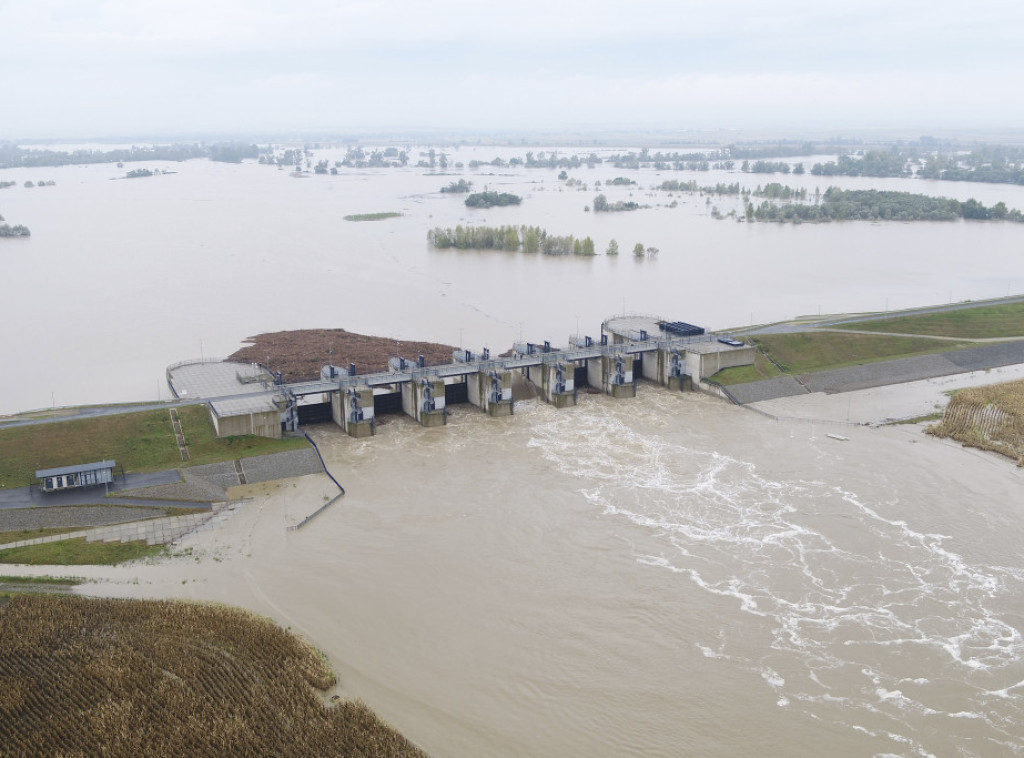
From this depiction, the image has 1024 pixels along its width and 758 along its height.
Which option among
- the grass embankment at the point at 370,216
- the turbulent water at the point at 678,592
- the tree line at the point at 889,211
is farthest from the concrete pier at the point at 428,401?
the tree line at the point at 889,211

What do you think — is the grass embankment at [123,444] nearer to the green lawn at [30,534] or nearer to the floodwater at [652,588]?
the floodwater at [652,588]

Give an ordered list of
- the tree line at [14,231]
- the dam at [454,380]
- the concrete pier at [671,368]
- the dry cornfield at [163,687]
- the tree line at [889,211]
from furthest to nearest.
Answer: the tree line at [889,211], the tree line at [14,231], the concrete pier at [671,368], the dam at [454,380], the dry cornfield at [163,687]

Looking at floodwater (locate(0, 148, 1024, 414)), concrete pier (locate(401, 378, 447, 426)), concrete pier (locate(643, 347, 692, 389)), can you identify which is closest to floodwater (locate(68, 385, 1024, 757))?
concrete pier (locate(401, 378, 447, 426))

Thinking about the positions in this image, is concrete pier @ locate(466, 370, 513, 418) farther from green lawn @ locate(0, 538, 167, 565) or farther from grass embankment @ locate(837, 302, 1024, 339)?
grass embankment @ locate(837, 302, 1024, 339)

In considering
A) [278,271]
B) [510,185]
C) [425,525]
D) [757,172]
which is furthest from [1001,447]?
[757,172]

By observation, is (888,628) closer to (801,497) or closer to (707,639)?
(707,639)

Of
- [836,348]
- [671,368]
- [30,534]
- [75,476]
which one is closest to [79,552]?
[30,534]
